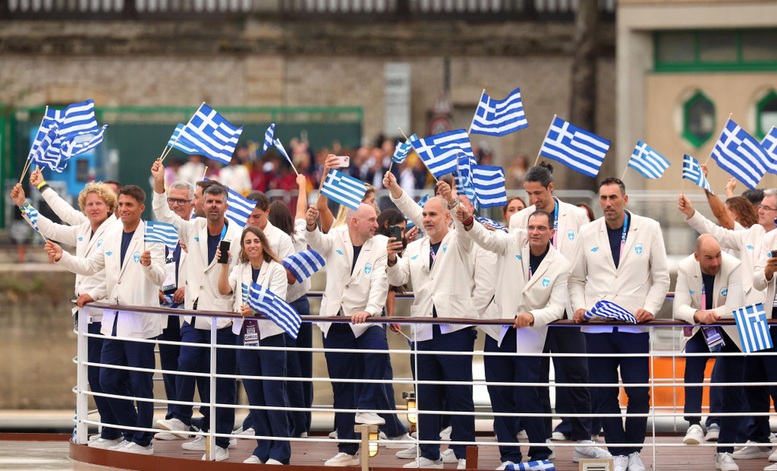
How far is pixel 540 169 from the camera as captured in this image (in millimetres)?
13609

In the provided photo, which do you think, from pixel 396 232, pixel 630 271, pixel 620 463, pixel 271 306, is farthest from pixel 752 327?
pixel 271 306

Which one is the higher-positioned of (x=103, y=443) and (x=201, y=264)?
(x=201, y=264)

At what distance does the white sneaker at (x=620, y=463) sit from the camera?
12.9 metres

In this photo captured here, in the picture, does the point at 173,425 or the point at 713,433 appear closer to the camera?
the point at 713,433

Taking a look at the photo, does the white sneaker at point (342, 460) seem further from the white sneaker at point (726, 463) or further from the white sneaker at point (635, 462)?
the white sneaker at point (726, 463)

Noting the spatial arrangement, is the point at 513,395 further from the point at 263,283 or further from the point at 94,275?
the point at 94,275

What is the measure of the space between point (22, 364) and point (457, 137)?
14.9 meters

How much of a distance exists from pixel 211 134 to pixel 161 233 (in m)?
1.59

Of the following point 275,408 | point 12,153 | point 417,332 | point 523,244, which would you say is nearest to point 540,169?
point 523,244

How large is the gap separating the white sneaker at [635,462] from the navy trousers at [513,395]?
0.64 m

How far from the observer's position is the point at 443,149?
46.2 feet

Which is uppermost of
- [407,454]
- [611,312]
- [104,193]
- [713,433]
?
[104,193]

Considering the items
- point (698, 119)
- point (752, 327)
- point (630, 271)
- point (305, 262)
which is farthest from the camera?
point (698, 119)

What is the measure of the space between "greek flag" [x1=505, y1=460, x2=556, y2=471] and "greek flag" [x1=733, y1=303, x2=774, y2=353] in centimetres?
172
